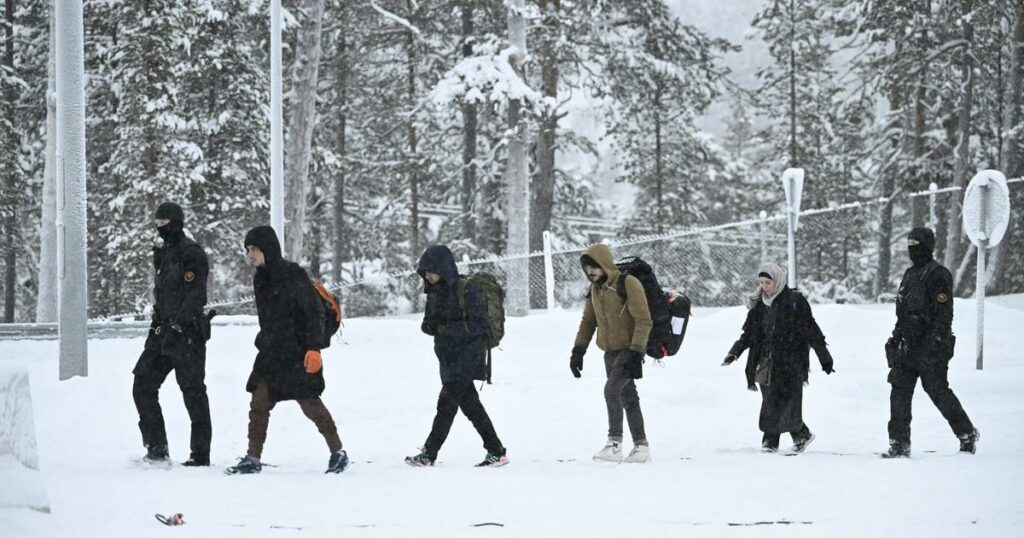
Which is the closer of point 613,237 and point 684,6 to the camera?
point 613,237

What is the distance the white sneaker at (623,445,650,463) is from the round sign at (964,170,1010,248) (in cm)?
619

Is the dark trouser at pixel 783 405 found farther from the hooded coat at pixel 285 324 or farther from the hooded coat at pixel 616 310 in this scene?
the hooded coat at pixel 285 324

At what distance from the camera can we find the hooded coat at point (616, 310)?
337 inches

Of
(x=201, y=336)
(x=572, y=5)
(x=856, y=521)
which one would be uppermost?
(x=572, y=5)

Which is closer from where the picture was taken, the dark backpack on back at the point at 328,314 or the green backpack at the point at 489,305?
the dark backpack on back at the point at 328,314

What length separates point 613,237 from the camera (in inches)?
1458

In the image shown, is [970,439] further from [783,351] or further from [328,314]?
[328,314]

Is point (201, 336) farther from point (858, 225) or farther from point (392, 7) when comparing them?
point (858, 225)

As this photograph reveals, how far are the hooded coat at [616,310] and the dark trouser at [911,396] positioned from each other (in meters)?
2.05

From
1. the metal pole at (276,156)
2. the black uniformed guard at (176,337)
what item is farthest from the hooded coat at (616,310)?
the metal pole at (276,156)

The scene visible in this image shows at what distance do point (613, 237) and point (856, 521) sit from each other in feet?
101

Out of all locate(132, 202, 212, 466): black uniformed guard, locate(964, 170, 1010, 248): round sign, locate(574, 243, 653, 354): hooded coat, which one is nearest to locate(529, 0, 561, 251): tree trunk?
locate(964, 170, 1010, 248): round sign

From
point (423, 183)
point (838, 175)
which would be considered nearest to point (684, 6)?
point (838, 175)

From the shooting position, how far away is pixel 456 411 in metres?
8.46
